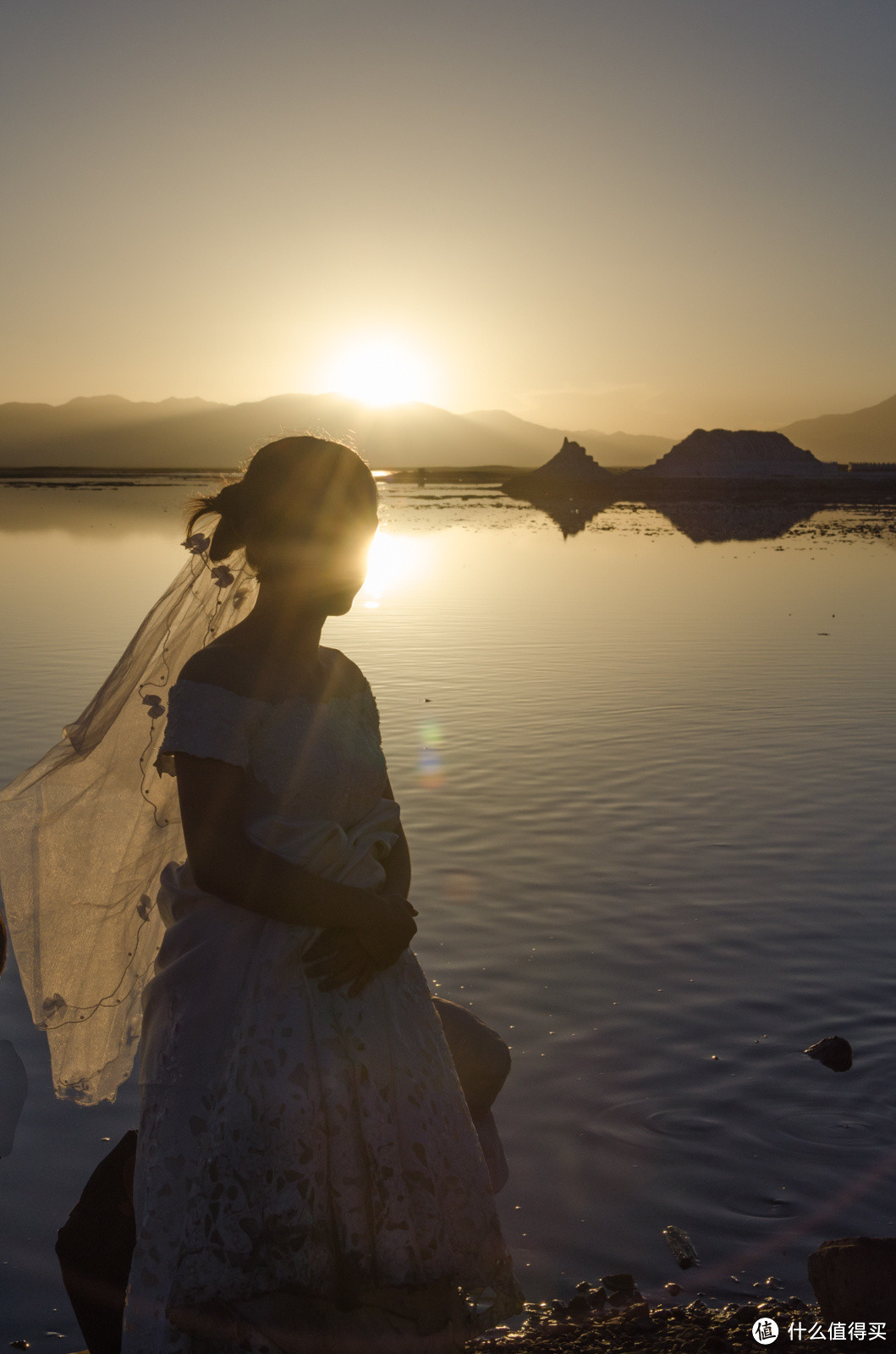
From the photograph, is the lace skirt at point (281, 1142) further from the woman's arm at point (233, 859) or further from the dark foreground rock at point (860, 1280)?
the dark foreground rock at point (860, 1280)

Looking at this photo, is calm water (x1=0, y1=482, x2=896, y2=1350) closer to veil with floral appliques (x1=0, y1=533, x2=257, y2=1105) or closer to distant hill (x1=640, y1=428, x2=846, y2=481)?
veil with floral appliques (x1=0, y1=533, x2=257, y2=1105)

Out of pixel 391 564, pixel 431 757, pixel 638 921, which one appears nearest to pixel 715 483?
pixel 391 564

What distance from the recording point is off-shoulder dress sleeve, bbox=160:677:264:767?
7.52ft

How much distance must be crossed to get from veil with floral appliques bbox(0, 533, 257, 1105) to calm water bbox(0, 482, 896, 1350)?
3.36ft

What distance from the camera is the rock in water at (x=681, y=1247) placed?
3.46m

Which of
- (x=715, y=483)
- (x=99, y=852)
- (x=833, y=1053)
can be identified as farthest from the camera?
(x=715, y=483)

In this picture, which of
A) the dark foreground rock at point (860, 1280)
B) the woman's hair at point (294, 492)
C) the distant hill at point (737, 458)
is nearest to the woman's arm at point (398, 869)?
the woman's hair at point (294, 492)

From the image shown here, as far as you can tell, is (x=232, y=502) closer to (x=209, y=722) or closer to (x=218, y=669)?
(x=218, y=669)

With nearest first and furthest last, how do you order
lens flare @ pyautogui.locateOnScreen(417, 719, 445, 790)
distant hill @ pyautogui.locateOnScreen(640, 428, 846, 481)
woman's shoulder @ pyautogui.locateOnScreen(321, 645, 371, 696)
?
woman's shoulder @ pyautogui.locateOnScreen(321, 645, 371, 696)
lens flare @ pyautogui.locateOnScreen(417, 719, 445, 790)
distant hill @ pyautogui.locateOnScreen(640, 428, 846, 481)

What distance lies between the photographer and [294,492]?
2473 millimetres

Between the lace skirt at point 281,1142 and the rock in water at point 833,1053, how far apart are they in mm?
2533

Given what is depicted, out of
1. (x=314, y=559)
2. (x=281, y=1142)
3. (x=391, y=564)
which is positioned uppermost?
(x=314, y=559)

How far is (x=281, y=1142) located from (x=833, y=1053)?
3.10 metres

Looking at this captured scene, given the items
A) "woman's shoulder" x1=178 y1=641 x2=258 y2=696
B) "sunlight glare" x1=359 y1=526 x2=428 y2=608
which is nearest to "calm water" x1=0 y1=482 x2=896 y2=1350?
"woman's shoulder" x1=178 y1=641 x2=258 y2=696
